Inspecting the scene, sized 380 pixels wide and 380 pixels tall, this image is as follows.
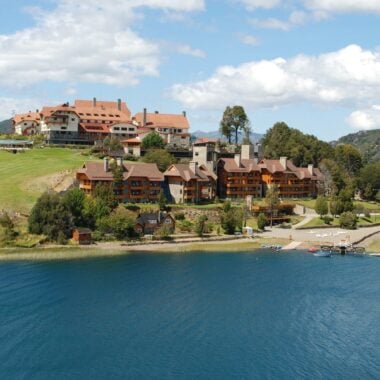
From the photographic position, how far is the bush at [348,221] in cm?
11369

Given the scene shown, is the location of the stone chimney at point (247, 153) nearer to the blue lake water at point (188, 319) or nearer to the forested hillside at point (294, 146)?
the forested hillside at point (294, 146)

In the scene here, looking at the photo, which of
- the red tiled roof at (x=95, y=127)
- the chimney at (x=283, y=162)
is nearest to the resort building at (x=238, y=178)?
the chimney at (x=283, y=162)

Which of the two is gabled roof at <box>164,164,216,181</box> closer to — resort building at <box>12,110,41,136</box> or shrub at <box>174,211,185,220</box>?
shrub at <box>174,211,185,220</box>

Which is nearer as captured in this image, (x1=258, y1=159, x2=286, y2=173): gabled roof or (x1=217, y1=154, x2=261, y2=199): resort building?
(x1=217, y1=154, x2=261, y2=199): resort building

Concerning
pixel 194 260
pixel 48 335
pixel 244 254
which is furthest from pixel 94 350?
pixel 244 254

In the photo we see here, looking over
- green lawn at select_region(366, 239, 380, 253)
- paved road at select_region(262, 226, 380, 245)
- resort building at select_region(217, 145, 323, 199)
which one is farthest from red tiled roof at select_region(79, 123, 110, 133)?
green lawn at select_region(366, 239, 380, 253)

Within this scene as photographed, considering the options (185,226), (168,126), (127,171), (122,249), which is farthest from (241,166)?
(122,249)

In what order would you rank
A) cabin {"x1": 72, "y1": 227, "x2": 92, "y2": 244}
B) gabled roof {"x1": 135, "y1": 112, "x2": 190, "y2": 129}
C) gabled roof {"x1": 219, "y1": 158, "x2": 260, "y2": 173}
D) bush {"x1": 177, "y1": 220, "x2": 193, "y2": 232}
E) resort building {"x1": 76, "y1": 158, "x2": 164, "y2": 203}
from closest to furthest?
cabin {"x1": 72, "y1": 227, "x2": 92, "y2": 244}
bush {"x1": 177, "y1": 220, "x2": 193, "y2": 232}
resort building {"x1": 76, "y1": 158, "x2": 164, "y2": 203}
gabled roof {"x1": 219, "y1": 158, "x2": 260, "y2": 173}
gabled roof {"x1": 135, "y1": 112, "x2": 190, "y2": 129}

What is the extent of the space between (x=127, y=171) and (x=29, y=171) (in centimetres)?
2247

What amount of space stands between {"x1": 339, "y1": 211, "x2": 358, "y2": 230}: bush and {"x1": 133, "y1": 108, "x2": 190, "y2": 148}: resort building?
1849 inches

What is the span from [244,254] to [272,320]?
1306 inches

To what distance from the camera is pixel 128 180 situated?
108312 mm

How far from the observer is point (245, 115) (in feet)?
518

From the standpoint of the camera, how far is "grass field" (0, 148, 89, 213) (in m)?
104
